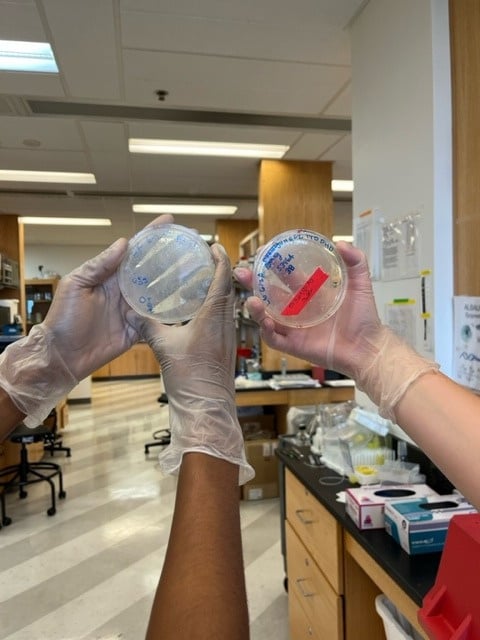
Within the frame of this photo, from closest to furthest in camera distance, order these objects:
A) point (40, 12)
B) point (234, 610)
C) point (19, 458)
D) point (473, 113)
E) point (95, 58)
→ 1. point (234, 610)
2. point (473, 113)
3. point (40, 12)
4. point (95, 58)
5. point (19, 458)

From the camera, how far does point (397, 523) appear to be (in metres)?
1.28

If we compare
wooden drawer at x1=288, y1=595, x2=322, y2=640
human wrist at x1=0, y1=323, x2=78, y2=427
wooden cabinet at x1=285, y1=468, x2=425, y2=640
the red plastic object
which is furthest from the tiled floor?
human wrist at x1=0, y1=323, x2=78, y2=427

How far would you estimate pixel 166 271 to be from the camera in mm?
938

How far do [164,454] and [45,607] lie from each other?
2044mm

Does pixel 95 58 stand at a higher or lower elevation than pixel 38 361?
higher

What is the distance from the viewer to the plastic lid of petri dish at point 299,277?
92 cm

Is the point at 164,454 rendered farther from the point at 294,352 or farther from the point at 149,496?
the point at 149,496

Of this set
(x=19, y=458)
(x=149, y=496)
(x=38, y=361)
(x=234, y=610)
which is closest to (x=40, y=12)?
(x=38, y=361)

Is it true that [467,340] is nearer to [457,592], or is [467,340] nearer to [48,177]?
[457,592]

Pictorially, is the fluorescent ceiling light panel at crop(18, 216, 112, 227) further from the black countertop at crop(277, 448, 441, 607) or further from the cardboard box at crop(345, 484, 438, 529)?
the cardboard box at crop(345, 484, 438, 529)

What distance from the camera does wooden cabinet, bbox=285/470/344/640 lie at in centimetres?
151

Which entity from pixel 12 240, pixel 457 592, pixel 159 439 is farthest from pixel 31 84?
pixel 159 439

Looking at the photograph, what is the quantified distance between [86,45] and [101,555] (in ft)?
9.24

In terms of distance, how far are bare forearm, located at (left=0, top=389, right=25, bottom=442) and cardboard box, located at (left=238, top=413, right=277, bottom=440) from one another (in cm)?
287
